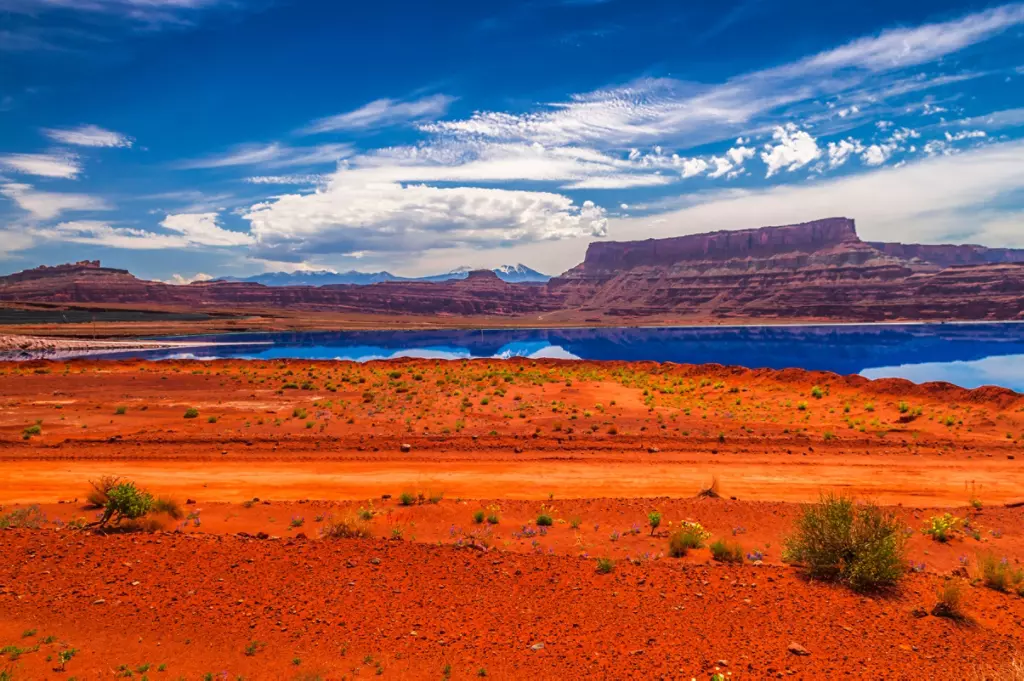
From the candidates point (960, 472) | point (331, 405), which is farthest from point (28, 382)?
point (960, 472)

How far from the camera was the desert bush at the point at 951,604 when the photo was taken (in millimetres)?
7359

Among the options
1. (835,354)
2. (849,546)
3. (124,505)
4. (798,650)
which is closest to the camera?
(798,650)

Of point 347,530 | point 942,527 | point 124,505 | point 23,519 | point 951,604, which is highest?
point 124,505

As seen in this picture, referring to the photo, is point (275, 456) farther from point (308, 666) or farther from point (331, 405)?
point (308, 666)

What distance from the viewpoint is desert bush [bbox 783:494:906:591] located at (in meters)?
8.14

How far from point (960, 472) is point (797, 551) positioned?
10.7 m

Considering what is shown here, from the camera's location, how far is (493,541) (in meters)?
10.3

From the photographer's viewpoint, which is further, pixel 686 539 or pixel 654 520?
pixel 654 520

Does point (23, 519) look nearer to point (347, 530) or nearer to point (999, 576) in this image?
point (347, 530)

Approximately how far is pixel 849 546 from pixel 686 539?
2.41 meters

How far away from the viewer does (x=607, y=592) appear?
8.06 metres

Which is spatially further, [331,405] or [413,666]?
[331,405]

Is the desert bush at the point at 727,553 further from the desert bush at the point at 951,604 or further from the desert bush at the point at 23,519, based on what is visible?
the desert bush at the point at 23,519

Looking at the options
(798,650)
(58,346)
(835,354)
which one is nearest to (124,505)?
(798,650)
